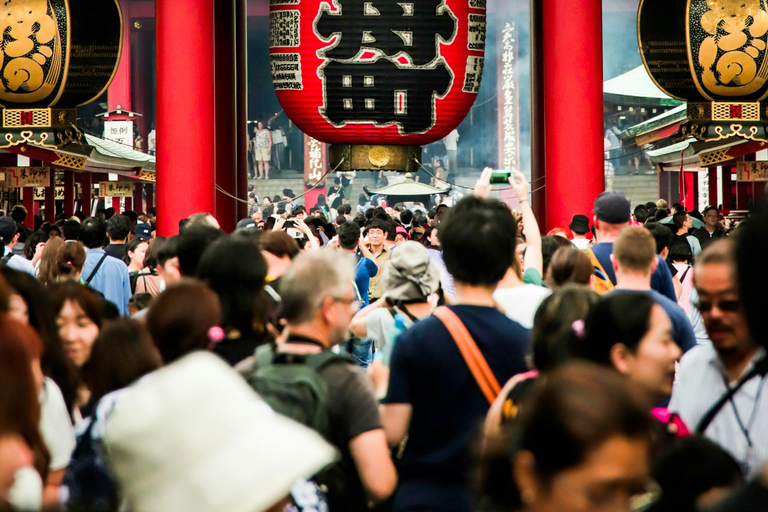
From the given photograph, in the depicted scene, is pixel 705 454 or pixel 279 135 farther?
pixel 279 135

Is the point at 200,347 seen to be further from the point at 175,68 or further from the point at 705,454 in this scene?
the point at 175,68

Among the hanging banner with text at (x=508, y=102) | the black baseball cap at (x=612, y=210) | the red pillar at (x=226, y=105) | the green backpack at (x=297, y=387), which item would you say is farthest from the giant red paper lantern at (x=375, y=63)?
the hanging banner with text at (x=508, y=102)

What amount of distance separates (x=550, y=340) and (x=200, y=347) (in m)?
0.90

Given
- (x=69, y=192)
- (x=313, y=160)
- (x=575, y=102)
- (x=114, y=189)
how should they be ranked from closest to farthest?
(x=575, y=102) → (x=69, y=192) → (x=114, y=189) → (x=313, y=160)

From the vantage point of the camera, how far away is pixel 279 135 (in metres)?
30.0

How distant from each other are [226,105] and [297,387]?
387 inches

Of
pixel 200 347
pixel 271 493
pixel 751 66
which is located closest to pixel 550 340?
pixel 200 347

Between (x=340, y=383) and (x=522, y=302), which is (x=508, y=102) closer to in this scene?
(x=522, y=302)

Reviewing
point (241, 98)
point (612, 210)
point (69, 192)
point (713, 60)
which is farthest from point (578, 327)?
point (69, 192)

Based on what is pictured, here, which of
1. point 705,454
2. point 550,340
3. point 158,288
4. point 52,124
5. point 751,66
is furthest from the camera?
point 52,124

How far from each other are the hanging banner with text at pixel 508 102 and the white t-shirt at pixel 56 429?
25.1 metres

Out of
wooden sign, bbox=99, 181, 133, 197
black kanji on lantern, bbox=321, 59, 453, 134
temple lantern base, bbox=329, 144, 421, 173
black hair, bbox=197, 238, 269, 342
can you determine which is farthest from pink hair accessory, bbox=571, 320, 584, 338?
wooden sign, bbox=99, 181, 133, 197

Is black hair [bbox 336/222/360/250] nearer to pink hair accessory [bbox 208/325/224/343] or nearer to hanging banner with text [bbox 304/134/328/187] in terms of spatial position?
pink hair accessory [bbox 208/325/224/343]

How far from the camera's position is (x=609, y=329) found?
2.50m
